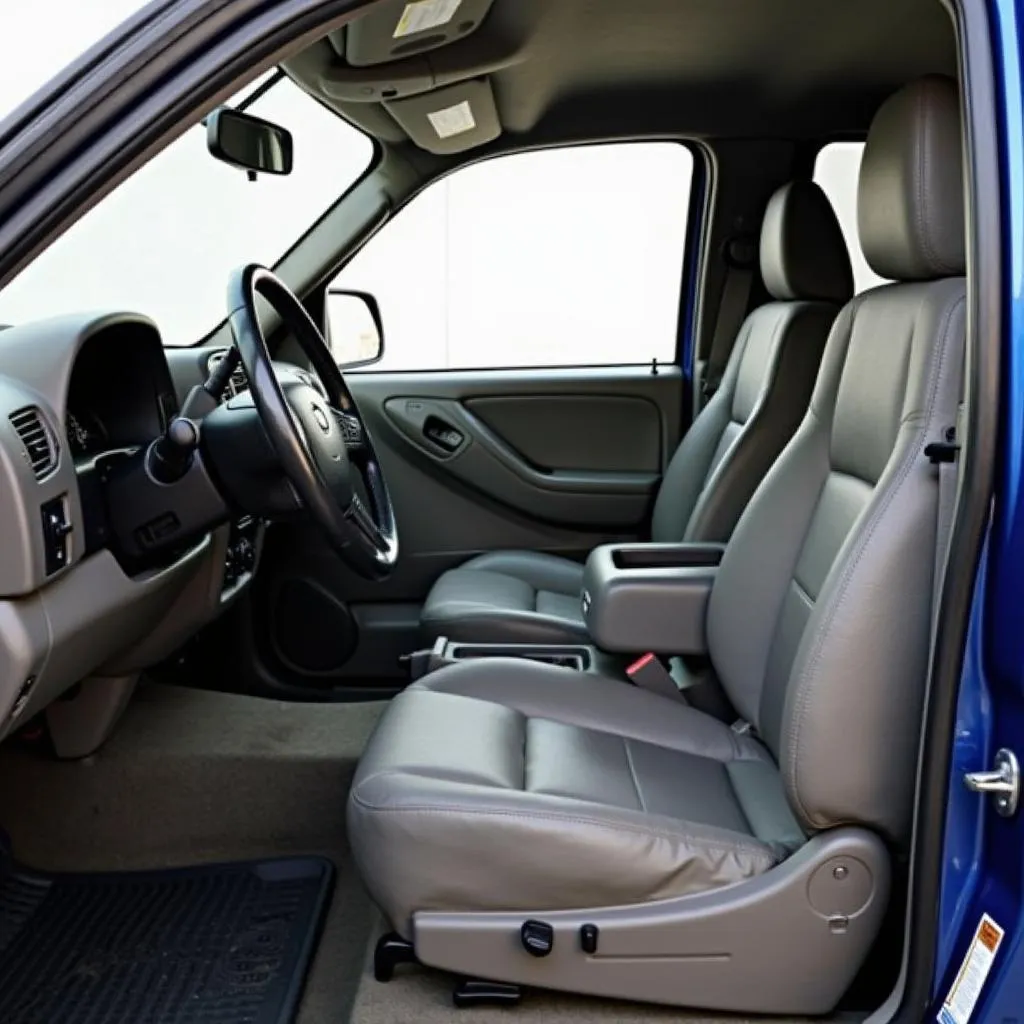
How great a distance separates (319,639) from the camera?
121 inches

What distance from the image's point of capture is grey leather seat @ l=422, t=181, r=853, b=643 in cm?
253

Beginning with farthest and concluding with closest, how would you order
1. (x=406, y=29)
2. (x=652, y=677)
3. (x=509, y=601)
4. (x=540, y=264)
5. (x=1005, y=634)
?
(x=540, y=264) < (x=509, y=601) < (x=652, y=677) < (x=406, y=29) < (x=1005, y=634)

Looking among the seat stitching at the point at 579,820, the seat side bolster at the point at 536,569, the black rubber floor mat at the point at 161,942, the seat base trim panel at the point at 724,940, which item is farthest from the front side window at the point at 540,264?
the seat base trim panel at the point at 724,940

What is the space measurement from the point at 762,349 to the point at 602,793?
1437 mm

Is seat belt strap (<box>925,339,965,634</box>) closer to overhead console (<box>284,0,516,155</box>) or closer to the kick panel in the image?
overhead console (<box>284,0,516,155</box>)

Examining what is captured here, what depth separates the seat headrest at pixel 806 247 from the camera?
253 centimetres

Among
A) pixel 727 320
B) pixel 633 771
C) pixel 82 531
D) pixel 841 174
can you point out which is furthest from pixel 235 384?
pixel 841 174

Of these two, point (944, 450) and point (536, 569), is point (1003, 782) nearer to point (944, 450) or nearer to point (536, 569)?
point (944, 450)

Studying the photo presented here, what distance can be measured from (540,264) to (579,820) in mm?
2399

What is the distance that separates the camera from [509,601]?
2742 mm

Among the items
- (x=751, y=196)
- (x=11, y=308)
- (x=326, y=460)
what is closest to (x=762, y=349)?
(x=751, y=196)

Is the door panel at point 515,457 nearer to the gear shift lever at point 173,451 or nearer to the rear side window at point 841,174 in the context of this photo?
the rear side window at point 841,174

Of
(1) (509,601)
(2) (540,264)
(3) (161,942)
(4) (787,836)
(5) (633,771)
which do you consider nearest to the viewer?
(4) (787,836)

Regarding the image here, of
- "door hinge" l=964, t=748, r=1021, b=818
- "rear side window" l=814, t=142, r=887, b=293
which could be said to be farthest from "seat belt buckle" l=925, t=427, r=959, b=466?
"rear side window" l=814, t=142, r=887, b=293
